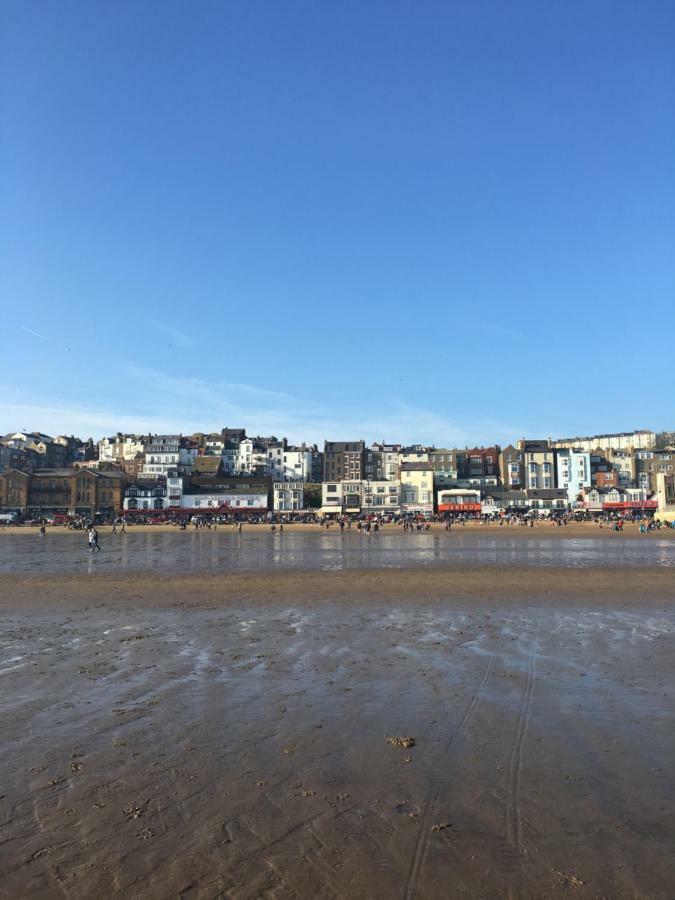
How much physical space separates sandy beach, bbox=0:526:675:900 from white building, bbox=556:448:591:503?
343 ft

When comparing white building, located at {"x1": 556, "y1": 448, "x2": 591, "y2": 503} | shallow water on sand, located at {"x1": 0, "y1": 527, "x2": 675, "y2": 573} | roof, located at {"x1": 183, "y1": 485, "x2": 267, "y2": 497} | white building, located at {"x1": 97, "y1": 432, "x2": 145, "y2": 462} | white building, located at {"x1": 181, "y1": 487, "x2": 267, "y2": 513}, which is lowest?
shallow water on sand, located at {"x1": 0, "y1": 527, "x2": 675, "y2": 573}

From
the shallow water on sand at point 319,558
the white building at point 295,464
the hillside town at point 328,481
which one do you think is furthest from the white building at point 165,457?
the shallow water on sand at point 319,558

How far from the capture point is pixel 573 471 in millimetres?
115750

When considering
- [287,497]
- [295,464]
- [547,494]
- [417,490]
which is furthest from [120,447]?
[547,494]

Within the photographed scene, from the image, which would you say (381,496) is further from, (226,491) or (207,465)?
(207,465)

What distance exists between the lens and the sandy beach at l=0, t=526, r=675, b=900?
4805 millimetres

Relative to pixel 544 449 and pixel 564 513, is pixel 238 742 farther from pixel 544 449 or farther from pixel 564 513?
pixel 544 449

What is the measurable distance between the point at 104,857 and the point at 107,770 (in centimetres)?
178

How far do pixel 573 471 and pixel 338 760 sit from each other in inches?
4607

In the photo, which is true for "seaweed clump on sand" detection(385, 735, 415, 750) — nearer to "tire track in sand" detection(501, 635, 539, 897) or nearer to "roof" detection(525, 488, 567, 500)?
"tire track in sand" detection(501, 635, 539, 897)

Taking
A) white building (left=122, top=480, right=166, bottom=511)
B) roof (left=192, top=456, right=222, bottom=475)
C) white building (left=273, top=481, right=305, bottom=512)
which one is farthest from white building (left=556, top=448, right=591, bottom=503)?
white building (left=122, top=480, right=166, bottom=511)

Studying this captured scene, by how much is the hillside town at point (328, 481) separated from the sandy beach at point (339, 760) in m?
88.9

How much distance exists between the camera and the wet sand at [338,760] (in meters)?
4.80

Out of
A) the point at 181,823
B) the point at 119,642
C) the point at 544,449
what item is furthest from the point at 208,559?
the point at 544,449
